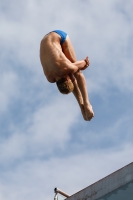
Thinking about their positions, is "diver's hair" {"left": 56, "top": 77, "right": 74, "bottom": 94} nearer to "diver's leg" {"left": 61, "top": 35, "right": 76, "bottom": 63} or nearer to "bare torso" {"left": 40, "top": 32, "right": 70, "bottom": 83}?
"bare torso" {"left": 40, "top": 32, "right": 70, "bottom": 83}

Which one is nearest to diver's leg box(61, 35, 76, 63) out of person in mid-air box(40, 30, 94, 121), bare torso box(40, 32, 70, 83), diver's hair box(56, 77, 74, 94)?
person in mid-air box(40, 30, 94, 121)

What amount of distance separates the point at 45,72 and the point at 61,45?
1.96ft

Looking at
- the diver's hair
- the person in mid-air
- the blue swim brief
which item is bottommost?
the diver's hair

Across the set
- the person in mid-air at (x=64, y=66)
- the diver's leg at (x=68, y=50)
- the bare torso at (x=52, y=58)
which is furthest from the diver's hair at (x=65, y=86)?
the diver's leg at (x=68, y=50)

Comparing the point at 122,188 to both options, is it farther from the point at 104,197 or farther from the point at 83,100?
the point at 83,100

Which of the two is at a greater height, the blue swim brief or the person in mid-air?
the blue swim brief

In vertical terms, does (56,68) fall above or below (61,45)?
below

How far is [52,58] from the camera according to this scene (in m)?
8.84

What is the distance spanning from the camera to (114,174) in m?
12.7

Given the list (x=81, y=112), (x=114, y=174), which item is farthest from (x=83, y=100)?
(x=114, y=174)

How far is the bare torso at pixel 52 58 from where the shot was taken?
28.9 ft

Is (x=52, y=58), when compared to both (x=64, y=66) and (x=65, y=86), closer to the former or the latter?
(x=64, y=66)

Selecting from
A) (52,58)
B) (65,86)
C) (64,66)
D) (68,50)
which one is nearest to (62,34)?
(68,50)

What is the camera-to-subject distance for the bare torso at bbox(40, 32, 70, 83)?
28.9 feet
